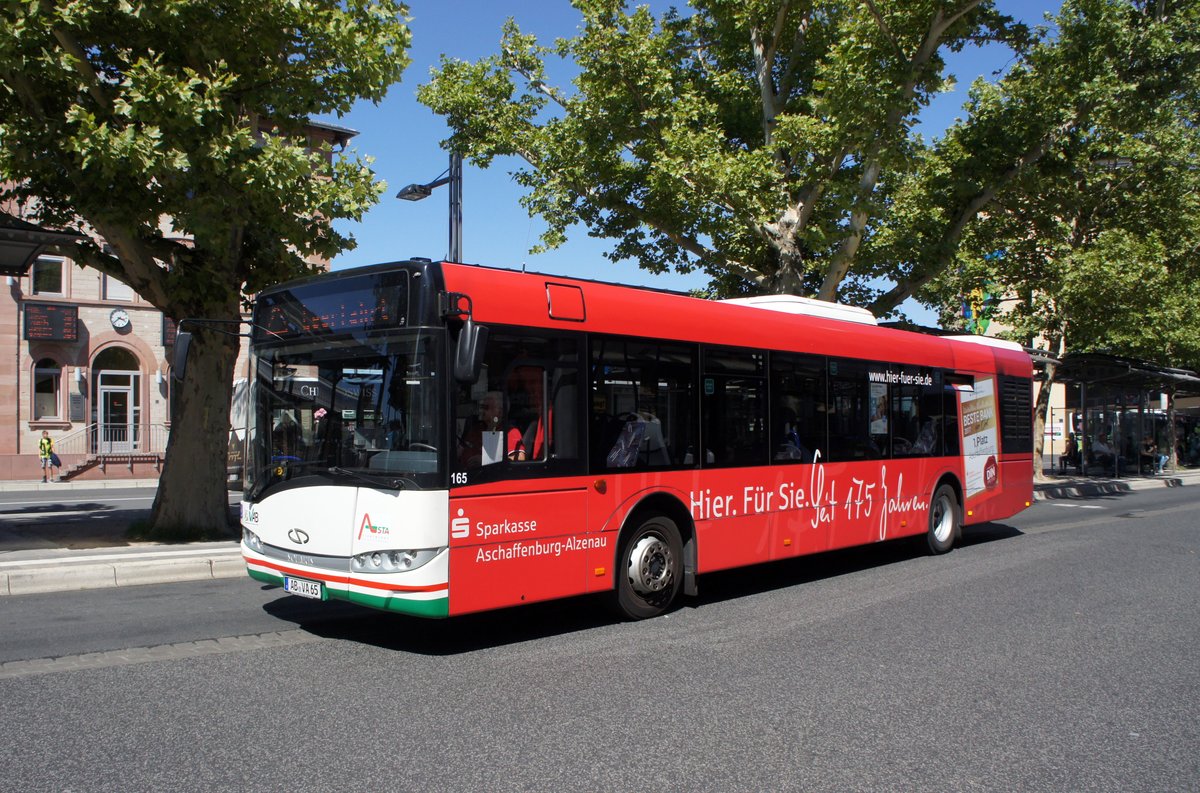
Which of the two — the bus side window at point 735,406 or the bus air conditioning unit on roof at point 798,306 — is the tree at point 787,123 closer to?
the bus air conditioning unit on roof at point 798,306

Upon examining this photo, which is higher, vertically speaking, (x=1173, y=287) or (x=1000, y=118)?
(x=1000, y=118)

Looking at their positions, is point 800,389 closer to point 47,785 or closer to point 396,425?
point 396,425

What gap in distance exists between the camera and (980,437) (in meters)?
13.8

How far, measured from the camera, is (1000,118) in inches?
792

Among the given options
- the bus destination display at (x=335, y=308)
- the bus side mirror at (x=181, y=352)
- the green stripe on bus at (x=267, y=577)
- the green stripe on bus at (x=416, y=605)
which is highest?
the bus destination display at (x=335, y=308)

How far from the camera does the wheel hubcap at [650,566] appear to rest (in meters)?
8.23

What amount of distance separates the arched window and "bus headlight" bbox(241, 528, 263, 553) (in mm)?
29505

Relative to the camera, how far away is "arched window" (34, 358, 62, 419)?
32.7 m

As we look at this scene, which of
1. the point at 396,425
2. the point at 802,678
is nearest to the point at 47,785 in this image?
the point at 396,425

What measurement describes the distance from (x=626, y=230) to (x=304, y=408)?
15.2 m

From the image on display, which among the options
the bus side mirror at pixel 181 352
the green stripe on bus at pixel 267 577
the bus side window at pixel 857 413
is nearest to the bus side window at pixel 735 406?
the bus side window at pixel 857 413

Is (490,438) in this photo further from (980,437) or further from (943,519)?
(980,437)

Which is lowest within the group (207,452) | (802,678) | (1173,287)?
(802,678)

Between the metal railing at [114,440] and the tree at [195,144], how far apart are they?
20.9 m
